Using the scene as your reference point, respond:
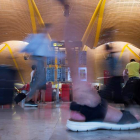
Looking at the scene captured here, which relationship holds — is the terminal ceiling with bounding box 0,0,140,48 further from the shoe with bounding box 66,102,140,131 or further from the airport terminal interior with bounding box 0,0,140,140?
the shoe with bounding box 66,102,140,131

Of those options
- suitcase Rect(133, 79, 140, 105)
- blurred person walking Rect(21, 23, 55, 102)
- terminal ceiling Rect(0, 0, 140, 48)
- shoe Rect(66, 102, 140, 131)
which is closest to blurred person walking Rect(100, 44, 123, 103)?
suitcase Rect(133, 79, 140, 105)

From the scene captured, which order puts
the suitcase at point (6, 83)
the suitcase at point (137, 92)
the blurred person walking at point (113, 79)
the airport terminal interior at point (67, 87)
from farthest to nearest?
the suitcase at point (6, 83) < the blurred person walking at point (113, 79) < the suitcase at point (137, 92) < the airport terminal interior at point (67, 87)

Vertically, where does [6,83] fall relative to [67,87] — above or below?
above

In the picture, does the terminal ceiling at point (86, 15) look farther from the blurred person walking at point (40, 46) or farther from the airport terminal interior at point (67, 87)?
the blurred person walking at point (40, 46)

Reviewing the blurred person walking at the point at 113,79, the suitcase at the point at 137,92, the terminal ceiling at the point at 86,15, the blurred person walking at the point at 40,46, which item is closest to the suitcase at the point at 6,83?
the blurred person walking at the point at 40,46

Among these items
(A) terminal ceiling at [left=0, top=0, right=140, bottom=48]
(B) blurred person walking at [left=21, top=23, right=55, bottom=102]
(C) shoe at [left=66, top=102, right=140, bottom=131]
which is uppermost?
(A) terminal ceiling at [left=0, top=0, right=140, bottom=48]

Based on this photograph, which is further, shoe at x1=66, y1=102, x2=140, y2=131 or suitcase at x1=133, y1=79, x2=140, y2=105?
suitcase at x1=133, y1=79, x2=140, y2=105

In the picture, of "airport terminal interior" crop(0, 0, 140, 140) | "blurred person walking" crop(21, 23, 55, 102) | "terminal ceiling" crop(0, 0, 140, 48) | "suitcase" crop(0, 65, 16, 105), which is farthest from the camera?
"terminal ceiling" crop(0, 0, 140, 48)

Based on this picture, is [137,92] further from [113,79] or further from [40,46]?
[40,46]

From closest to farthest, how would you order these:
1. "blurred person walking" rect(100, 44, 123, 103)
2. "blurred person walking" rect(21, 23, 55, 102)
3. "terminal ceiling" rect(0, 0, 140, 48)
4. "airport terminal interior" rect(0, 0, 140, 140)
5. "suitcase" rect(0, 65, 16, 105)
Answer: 1. "airport terminal interior" rect(0, 0, 140, 140)
2. "blurred person walking" rect(21, 23, 55, 102)
3. "blurred person walking" rect(100, 44, 123, 103)
4. "suitcase" rect(0, 65, 16, 105)
5. "terminal ceiling" rect(0, 0, 140, 48)

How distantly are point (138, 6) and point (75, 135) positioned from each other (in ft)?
53.6

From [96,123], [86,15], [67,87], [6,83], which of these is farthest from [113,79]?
[86,15]

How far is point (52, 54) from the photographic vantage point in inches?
113

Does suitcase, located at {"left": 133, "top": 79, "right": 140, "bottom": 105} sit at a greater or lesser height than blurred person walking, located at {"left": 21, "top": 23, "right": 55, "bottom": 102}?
lesser
